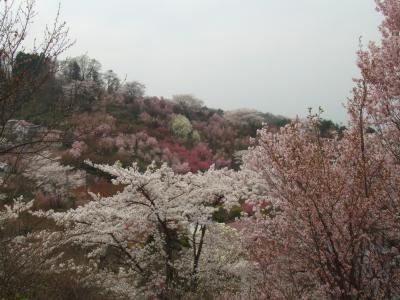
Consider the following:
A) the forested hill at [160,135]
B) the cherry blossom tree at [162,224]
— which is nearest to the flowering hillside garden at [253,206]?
the cherry blossom tree at [162,224]

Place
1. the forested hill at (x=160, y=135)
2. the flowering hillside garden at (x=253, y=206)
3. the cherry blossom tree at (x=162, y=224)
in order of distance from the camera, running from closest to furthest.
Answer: the flowering hillside garden at (x=253, y=206) < the cherry blossom tree at (x=162, y=224) < the forested hill at (x=160, y=135)

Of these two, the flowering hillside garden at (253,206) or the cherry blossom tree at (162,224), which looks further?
the cherry blossom tree at (162,224)

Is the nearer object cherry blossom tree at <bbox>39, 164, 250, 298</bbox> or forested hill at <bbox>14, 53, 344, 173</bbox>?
cherry blossom tree at <bbox>39, 164, 250, 298</bbox>

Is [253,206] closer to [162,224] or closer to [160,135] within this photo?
[162,224]

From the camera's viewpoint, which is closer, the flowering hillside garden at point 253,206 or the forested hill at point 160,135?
the flowering hillside garden at point 253,206

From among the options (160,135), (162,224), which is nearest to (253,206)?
(162,224)

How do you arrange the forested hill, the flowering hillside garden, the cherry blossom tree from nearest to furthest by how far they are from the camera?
1. the flowering hillside garden
2. the cherry blossom tree
3. the forested hill

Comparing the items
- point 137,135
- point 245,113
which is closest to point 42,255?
point 137,135

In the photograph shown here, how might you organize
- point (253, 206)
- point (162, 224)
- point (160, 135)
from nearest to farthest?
point (253, 206) < point (162, 224) < point (160, 135)

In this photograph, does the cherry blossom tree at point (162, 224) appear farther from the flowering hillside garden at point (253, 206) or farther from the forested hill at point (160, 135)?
the forested hill at point (160, 135)

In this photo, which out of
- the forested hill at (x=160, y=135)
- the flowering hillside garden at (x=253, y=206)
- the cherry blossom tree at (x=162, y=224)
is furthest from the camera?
the forested hill at (x=160, y=135)

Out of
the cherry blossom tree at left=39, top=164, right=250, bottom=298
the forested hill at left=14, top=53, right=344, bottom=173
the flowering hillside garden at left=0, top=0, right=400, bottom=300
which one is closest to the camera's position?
the flowering hillside garden at left=0, top=0, right=400, bottom=300

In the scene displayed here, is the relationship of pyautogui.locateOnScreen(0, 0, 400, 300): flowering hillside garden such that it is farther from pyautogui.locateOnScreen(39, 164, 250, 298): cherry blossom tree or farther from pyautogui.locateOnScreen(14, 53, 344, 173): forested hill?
pyautogui.locateOnScreen(14, 53, 344, 173): forested hill

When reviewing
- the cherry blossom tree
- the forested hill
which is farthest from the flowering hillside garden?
the forested hill
